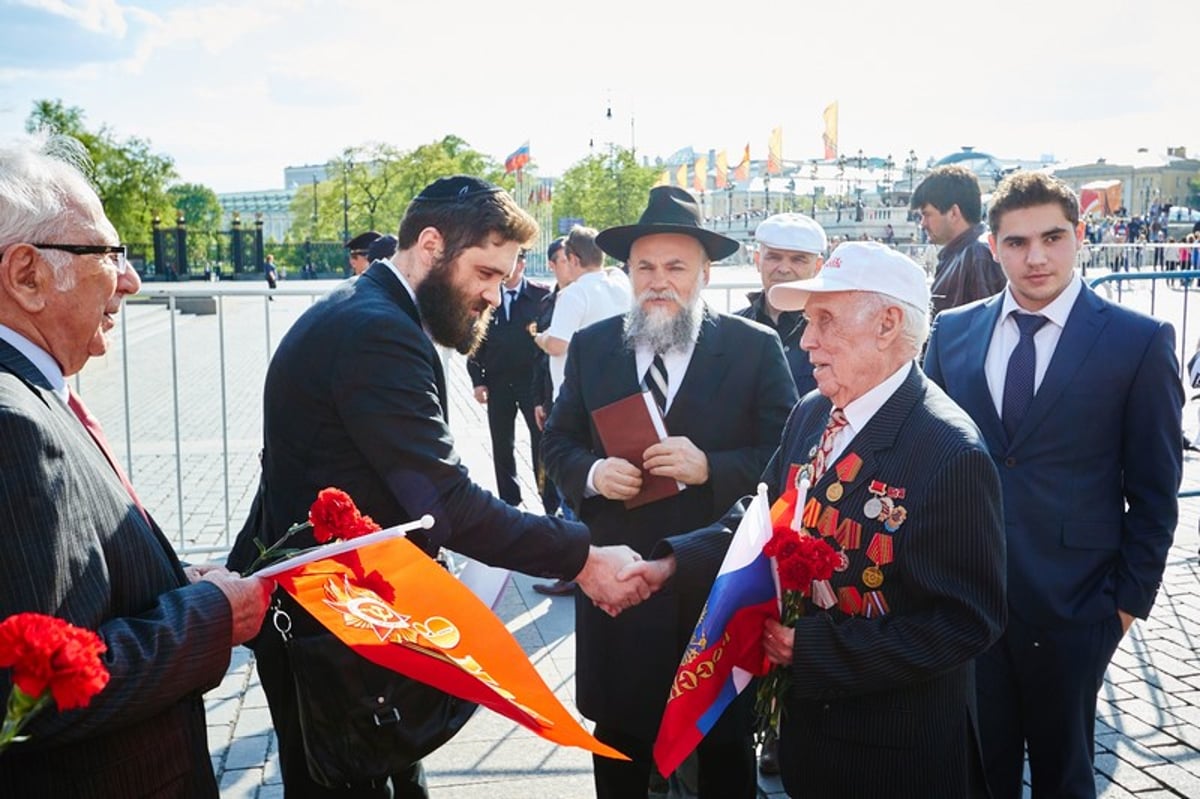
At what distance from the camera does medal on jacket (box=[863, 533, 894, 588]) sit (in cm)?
238

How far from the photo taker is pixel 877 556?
7.86ft

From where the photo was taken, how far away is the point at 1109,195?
244 ft

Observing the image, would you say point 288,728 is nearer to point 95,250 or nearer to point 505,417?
point 95,250

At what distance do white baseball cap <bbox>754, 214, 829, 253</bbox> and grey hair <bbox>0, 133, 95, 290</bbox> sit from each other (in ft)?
12.8

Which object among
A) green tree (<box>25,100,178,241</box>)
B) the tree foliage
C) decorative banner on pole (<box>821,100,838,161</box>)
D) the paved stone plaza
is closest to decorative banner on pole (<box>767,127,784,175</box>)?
decorative banner on pole (<box>821,100,838,161</box>)

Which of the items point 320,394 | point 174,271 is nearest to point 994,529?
point 320,394

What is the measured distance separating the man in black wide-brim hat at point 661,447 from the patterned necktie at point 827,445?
0.75 m

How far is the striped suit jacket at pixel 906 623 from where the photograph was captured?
7.57ft

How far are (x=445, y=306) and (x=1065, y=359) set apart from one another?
199 centimetres

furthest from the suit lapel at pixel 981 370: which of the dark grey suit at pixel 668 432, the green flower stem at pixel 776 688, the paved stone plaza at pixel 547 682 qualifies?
the paved stone plaza at pixel 547 682

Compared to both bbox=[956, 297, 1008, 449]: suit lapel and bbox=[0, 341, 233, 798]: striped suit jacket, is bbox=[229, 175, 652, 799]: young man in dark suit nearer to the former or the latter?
bbox=[0, 341, 233, 798]: striped suit jacket

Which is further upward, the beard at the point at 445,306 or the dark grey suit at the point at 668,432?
the beard at the point at 445,306

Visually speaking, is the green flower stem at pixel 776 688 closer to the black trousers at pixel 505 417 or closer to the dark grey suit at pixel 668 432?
the dark grey suit at pixel 668 432

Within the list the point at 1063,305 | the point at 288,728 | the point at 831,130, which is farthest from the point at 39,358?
the point at 831,130
